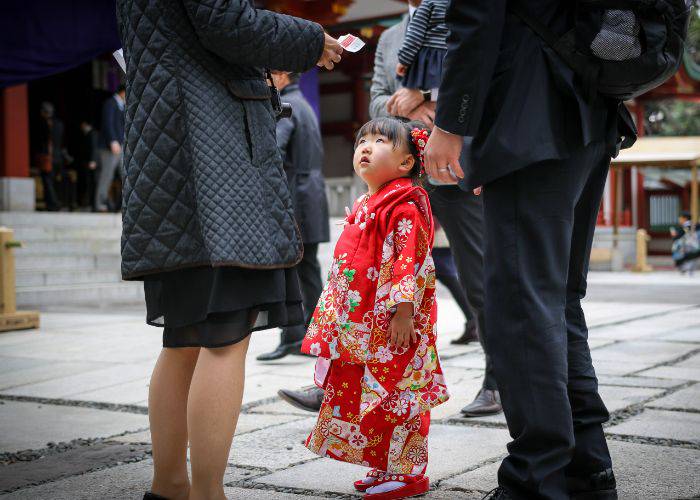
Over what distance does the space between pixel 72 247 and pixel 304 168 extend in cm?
682

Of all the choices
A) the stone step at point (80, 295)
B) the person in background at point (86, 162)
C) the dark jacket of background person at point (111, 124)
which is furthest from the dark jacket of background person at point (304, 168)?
the person in background at point (86, 162)

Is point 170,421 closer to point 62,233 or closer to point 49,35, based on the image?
point 49,35

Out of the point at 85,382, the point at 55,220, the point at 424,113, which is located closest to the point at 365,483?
the point at 424,113

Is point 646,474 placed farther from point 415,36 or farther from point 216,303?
point 415,36

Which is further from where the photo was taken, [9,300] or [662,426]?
[9,300]

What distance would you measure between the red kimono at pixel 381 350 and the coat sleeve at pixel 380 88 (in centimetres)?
109

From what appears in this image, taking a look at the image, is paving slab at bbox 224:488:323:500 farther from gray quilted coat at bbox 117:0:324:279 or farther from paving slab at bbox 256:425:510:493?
gray quilted coat at bbox 117:0:324:279

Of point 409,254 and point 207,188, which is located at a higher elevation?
point 207,188

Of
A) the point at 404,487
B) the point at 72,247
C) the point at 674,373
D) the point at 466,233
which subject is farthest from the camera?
the point at 72,247

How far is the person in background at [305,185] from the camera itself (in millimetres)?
4836

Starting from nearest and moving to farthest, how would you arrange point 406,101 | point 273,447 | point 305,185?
point 273,447 < point 406,101 < point 305,185

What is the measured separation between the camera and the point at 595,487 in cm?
210

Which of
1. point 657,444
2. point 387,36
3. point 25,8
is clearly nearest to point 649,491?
point 657,444

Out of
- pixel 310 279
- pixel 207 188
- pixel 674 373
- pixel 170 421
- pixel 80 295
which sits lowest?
pixel 80 295
